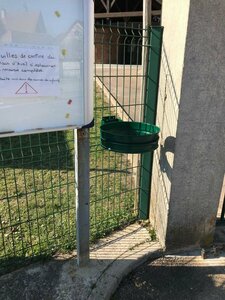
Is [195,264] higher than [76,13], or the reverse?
[76,13]


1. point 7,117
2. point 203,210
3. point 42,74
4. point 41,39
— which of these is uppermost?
point 41,39

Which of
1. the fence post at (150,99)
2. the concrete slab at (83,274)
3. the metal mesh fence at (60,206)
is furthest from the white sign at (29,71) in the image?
the concrete slab at (83,274)

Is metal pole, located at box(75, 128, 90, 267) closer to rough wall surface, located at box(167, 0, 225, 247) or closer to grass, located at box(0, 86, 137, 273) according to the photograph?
grass, located at box(0, 86, 137, 273)

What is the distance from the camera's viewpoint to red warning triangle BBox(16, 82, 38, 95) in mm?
1812

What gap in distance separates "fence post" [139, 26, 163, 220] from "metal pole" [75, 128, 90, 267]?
0.88 m

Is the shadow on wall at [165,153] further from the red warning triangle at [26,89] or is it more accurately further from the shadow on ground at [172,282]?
the red warning triangle at [26,89]

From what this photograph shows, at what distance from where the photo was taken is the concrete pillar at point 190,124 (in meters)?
2.29

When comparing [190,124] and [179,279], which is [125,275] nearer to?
[179,279]

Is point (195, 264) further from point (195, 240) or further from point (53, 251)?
point (53, 251)

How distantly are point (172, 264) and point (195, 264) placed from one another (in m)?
0.21

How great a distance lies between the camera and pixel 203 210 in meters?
3.00

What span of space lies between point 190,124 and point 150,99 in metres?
0.49

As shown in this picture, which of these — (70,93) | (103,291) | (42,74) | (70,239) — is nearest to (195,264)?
(103,291)

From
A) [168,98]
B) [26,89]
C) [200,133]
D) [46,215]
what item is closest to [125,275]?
[46,215]
